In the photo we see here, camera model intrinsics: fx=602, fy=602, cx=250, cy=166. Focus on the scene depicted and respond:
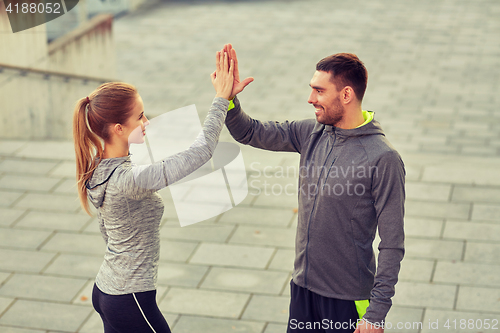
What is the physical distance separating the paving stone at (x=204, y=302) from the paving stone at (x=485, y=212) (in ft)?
9.20

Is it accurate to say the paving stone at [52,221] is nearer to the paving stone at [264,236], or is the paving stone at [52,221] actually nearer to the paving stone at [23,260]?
the paving stone at [23,260]

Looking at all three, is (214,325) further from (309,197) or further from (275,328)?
(309,197)

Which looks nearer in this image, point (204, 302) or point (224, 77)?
point (224, 77)

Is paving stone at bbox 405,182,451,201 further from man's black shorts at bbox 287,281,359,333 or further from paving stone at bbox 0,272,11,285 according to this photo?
paving stone at bbox 0,272,11,285

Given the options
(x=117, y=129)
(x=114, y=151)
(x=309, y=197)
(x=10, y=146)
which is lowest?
(x=10, y=146)

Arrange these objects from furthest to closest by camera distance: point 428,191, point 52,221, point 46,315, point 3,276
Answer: point 428,191 < point 52,221 < point 3,276 < point 46,315

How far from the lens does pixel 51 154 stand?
832cm

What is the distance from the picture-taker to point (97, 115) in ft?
9.41

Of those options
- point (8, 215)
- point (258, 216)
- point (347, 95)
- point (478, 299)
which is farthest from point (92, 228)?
point (347, 95)

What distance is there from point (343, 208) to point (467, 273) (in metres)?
2.80

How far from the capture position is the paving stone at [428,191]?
6.86m

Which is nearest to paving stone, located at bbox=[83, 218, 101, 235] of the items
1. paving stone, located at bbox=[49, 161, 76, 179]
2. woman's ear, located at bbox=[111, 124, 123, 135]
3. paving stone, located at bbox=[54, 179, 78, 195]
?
paving stone, located at bbox=[54, 179, 78, 195]

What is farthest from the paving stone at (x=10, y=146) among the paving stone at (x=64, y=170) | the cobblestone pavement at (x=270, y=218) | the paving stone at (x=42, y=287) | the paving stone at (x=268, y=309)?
the paving stone at (x=268, y=309)

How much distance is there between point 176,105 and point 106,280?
909 cm
